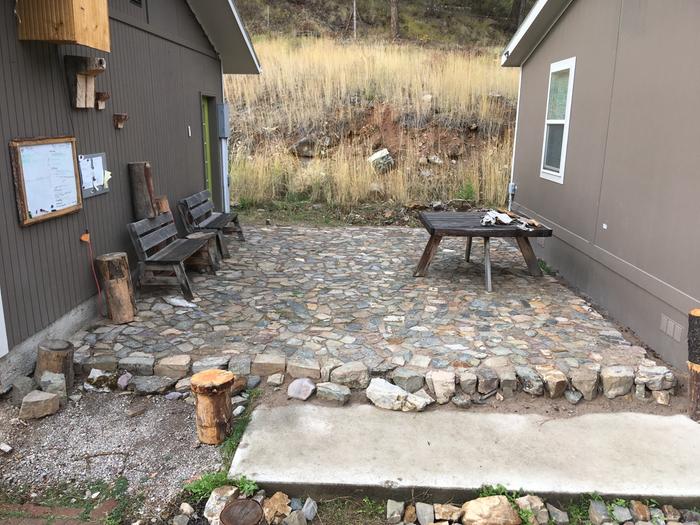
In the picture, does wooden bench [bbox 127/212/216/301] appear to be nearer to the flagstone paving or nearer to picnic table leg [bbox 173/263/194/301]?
picnic table leg [bbox 173/263/194/301]

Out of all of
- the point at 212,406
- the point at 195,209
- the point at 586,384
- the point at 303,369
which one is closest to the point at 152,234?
the point at 195,209

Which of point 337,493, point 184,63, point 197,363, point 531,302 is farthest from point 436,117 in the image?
point 337,493

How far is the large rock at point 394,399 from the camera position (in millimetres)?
3643

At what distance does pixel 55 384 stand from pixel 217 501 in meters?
1.56

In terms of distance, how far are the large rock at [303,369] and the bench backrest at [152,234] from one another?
2.18 meters

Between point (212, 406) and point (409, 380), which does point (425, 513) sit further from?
point (212, 406)

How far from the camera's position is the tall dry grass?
10.9m

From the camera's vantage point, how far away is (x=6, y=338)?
3.59m

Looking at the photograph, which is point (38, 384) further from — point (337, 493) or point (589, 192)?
point (589, 192)

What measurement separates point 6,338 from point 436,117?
11.2m

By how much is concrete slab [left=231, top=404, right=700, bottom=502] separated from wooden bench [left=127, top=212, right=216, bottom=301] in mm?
2250

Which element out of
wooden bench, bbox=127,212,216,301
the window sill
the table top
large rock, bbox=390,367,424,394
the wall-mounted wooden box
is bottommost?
large rock, bbox=390,367,424,394

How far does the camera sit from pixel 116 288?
475 centimetres

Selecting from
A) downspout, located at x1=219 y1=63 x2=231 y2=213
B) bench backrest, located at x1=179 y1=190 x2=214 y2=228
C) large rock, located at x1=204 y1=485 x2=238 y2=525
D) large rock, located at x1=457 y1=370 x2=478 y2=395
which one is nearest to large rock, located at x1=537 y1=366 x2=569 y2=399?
large rock, located at x1=457 y1=370 x2=478 y2=395
